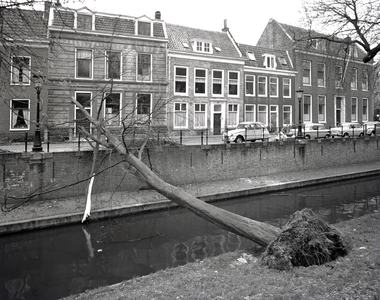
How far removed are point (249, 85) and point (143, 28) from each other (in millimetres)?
10502

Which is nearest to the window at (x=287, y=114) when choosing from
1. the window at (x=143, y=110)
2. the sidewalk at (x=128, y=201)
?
the sidewalk at (x=128, y=201)

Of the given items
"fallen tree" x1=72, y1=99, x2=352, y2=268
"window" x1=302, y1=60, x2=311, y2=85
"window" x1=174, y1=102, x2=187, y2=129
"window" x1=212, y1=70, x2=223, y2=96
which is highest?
"window" x1=302, y1=60, x2=311, y2=85

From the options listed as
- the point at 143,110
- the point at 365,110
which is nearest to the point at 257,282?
the point at 143,110

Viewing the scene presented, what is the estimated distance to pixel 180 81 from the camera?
25.4 m

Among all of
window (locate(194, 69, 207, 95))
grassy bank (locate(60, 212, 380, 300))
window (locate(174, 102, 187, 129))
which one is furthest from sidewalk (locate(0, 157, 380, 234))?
window (locate(194, 69, 207, 95))

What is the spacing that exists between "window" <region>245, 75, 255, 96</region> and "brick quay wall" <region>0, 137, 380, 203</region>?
347 inches

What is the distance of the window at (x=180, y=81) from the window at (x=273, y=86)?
29.3ft

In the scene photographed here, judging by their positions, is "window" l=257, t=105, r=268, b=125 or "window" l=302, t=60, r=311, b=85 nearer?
"window" l=257, t=105, r=268, b=125

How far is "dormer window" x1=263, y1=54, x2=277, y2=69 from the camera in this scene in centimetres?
2985

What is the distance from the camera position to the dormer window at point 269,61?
2985 centimetres

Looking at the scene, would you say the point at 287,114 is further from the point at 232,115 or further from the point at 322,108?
the point at 232,115

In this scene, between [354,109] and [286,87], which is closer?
[286,87]

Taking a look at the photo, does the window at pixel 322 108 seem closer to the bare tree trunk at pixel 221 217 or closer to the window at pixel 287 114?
the window at pixel 287 114

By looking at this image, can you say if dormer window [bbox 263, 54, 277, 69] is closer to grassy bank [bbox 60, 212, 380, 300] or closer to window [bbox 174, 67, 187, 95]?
window [bbox 174, 67, 187, 95]
